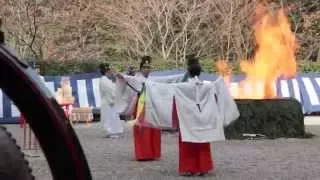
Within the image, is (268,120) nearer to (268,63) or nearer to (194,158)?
(268,63)

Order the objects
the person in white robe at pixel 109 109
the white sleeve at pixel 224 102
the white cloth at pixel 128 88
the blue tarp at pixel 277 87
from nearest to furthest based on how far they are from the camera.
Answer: the white sleeve at pixel 224 102 < the white cloth at pixel 128 88 < the person in white robe at pixel 109 109 < the blue tarp at pixel 277 87

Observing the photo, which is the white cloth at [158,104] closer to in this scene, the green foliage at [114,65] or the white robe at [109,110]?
the white robe at [109,110]

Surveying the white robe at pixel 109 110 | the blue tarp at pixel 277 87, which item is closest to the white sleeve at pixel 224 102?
the white robe at pixel 109 110

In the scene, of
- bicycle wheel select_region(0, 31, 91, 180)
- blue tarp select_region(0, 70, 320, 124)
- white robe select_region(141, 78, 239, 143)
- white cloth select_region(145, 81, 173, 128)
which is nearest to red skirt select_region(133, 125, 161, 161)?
white cloth select_region(145, 81, 173, 128)

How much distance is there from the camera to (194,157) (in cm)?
919

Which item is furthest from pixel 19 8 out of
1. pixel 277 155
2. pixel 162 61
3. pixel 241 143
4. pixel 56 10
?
pixel 277 155

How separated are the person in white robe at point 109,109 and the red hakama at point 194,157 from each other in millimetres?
6021

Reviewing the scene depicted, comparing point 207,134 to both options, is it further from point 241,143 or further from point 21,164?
point 21,164

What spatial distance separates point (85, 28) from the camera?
2748 centimetres

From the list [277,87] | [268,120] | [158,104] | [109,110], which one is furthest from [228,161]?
[277,87]

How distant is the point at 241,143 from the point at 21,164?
12.3 metres

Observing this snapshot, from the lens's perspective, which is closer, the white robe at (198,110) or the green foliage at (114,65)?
the white robe at (198,110)

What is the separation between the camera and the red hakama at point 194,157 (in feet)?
29.8

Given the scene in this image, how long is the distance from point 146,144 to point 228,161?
49.7 inches
